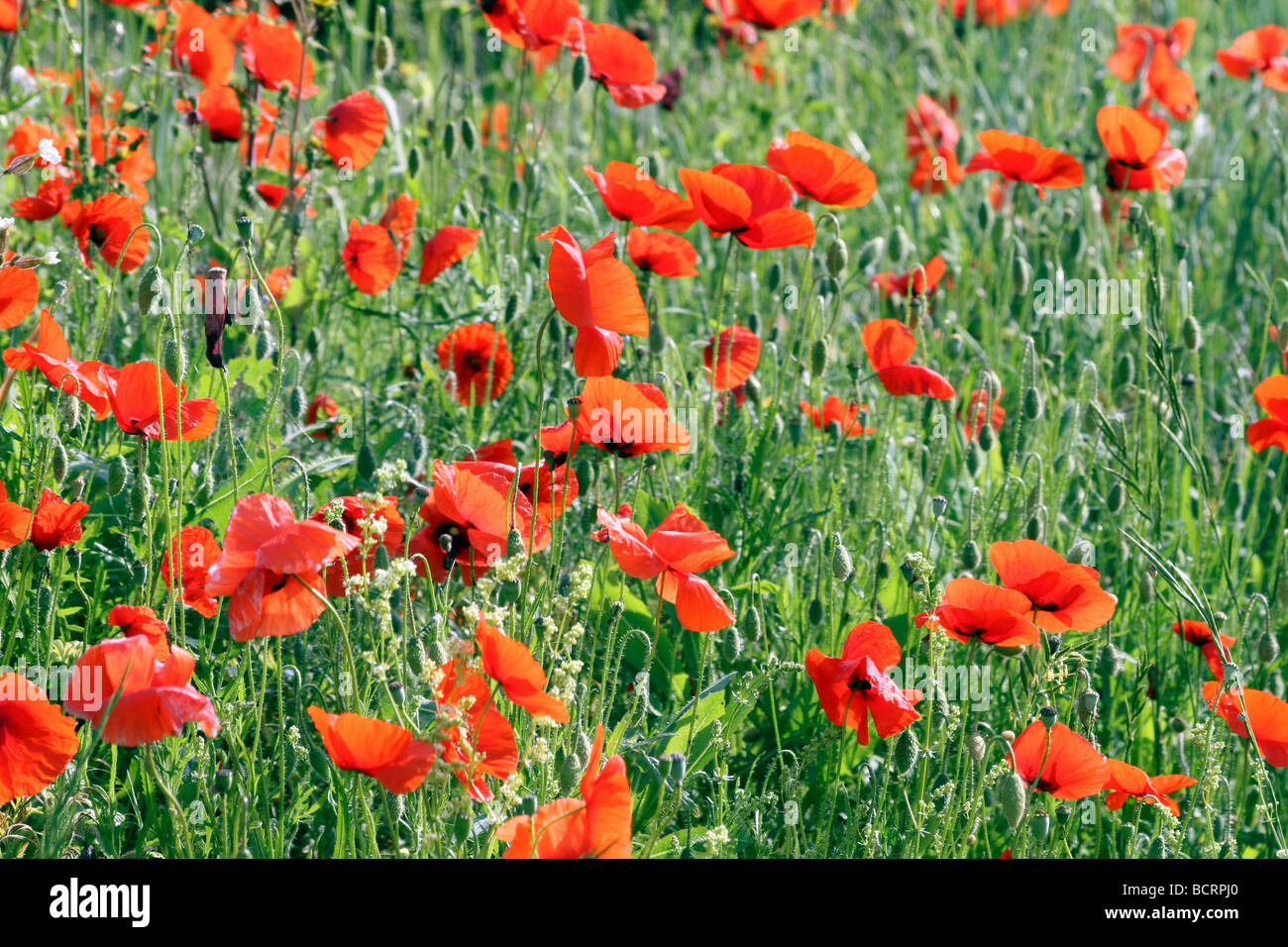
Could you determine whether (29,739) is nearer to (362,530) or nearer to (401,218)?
(362,530)

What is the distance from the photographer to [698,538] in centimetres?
154

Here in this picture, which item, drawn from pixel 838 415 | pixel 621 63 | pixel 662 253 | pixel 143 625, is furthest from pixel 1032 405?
pixel 143 625

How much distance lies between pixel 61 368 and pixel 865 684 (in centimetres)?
103

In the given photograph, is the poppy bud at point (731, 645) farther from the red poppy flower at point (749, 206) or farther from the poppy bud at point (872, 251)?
the poppy bud at point (872, 251)

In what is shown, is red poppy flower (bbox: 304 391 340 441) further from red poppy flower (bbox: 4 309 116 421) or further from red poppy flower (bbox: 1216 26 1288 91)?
red poppy flower (bbox: 1216 26 1288 91)

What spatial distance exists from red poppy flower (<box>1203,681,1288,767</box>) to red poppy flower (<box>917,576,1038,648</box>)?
1.06ft

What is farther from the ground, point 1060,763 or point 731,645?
point 731,645

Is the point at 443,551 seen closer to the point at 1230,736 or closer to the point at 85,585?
the point at 85,585

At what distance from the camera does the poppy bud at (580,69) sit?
2641mm

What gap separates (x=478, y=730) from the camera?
1.39 meters

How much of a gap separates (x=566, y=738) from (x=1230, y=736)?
3.57 ft

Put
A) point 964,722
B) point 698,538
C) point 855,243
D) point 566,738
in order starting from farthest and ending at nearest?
point 855,243, point 964,722, point 566,738, point 698,538

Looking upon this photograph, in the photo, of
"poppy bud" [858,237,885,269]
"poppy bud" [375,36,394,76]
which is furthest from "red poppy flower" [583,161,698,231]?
"poppy bud" [375,36,394,76]
